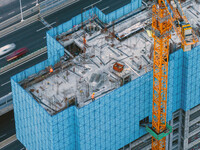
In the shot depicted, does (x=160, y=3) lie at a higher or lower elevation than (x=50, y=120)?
higher

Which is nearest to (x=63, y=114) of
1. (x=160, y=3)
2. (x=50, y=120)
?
(x=50, y=120)

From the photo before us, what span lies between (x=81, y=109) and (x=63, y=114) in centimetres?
479

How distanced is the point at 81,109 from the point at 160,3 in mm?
33883

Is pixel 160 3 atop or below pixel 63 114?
atop

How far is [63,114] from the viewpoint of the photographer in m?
200

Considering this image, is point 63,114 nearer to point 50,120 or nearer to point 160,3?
point 50,120

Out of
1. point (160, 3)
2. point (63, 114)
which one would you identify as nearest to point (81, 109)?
point (63, 114)

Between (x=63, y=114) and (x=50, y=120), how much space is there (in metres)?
3.85

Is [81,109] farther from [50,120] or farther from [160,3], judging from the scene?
[160,3]

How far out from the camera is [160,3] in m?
200

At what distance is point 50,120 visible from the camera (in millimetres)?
198250

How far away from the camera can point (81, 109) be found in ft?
655

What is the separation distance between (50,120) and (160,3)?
135 feet

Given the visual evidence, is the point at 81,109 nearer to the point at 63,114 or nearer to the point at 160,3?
the point at 63,114
